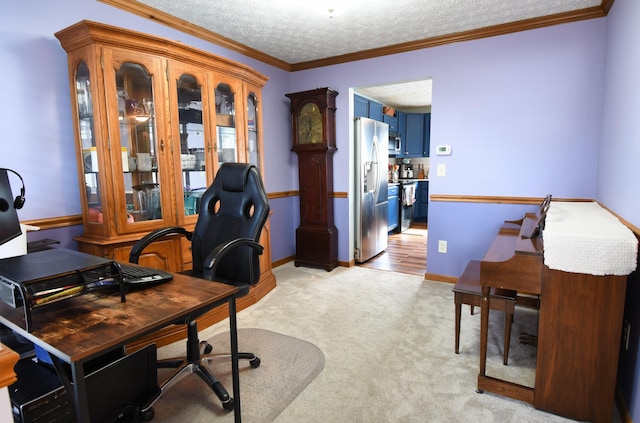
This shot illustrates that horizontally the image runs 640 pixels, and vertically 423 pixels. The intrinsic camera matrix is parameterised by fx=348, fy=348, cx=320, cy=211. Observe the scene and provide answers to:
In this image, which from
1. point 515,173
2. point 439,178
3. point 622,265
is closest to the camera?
point 622,265

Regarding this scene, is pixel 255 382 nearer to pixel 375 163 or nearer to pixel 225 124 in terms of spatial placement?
pixel 225 124

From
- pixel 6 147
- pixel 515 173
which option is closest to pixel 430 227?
pixel 515 173

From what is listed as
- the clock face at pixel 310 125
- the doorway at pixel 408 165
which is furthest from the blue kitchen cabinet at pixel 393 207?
the clock face at pixel 310 125

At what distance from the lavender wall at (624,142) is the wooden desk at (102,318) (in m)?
1.82

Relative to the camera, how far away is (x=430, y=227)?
3627 mm

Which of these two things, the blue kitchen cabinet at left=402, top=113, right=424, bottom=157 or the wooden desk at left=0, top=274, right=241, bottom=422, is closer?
the wooden desk at left=0, top=274, right=241, bottom=422

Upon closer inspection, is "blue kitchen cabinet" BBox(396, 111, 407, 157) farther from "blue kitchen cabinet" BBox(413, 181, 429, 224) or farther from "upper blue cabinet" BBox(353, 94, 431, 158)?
"blue kitchen cabinet" BBox(413, 181, 429, 224)

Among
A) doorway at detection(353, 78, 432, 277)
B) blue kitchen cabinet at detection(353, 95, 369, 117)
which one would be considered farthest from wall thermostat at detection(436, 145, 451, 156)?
blue kitchen cabinet at detection(353, 95, 369, 117)

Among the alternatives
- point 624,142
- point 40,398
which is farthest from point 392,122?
point 40,398

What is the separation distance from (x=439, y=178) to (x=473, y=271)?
1302mm

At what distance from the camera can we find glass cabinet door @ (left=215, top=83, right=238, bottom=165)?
2.90 m

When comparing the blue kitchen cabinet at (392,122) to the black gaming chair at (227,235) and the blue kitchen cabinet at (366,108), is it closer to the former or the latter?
the blue kitchen cabinet at (366,108)

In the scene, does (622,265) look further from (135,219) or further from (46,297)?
(135,219)

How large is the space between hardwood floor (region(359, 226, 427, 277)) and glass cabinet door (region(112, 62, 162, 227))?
2.64 metres
